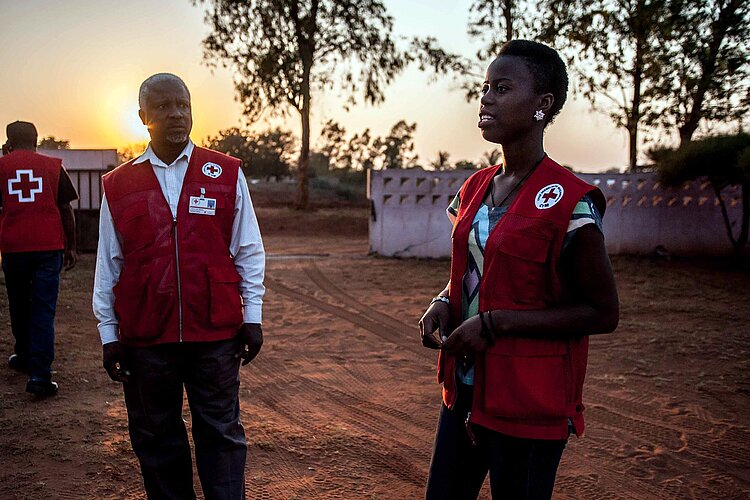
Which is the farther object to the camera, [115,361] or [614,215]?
[614,215]

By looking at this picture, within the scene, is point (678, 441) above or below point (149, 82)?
below

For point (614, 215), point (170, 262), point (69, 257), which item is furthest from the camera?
point (614, 215)

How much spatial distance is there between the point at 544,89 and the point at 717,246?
12046 mm

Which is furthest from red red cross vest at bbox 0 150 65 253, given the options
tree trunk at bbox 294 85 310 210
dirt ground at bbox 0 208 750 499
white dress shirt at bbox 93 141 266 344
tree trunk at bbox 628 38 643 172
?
tree trunk at bbox 294 85 310 210

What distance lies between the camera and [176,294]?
2.48 metres

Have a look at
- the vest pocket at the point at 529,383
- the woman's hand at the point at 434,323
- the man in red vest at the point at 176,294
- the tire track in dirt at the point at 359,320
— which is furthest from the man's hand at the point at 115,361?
the tire track in dirt at the point at 359,320

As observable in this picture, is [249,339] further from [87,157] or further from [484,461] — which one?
[87,157]

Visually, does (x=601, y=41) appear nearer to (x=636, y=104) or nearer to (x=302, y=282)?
(x=636, y=104)

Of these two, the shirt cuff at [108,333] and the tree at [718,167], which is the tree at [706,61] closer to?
the tree at [718,167]

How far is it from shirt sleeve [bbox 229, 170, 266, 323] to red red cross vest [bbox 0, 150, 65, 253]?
2.66 m

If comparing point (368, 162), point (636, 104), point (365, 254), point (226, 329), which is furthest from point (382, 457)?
point (368, 162)

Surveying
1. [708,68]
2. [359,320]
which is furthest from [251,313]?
[708,68]

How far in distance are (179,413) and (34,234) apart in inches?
106

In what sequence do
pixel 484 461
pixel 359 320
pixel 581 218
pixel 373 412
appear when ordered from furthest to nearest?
pixel 359 320 → pixel 373 412 → pixel 484 461 → pixel 581 218
